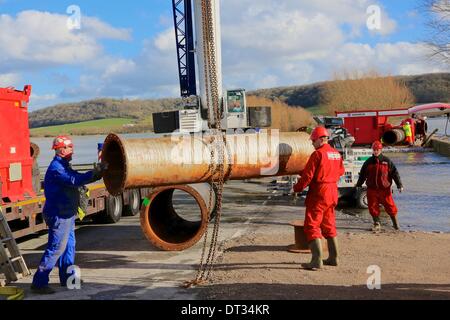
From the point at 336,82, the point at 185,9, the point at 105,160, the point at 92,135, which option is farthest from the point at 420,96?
the point at 105,160

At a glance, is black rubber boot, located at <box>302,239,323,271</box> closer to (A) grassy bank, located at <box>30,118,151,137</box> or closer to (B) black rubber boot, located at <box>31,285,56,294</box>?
(B) black rubber boot, located at <box>31,285,56,294</box>

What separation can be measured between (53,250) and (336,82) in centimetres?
5506

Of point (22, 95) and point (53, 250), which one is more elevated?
point (22, 95)

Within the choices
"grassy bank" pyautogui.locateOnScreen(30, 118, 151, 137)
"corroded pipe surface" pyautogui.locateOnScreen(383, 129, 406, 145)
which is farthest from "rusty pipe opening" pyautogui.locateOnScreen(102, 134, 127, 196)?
"grassy bank" pyautogui.locateOnScreen(30, 118, 151, 137)

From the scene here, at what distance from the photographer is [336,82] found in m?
58.7

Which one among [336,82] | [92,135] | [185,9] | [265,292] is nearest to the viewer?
[265,292]

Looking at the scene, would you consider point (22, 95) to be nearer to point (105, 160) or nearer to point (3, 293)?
point (105, 160)

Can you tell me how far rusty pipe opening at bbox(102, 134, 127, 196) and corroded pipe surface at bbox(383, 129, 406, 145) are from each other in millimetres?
28952

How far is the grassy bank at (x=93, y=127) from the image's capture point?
68.7m

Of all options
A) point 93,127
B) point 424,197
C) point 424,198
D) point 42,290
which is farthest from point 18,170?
point 93,127

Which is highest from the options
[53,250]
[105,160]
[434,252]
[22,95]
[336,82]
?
[336,82]

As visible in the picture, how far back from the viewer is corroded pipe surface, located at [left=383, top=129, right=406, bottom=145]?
33469mm

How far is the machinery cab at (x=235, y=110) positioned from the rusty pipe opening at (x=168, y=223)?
5873 mm

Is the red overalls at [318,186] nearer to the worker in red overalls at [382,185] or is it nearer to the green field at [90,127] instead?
the worker in red overalls at [382,185]
